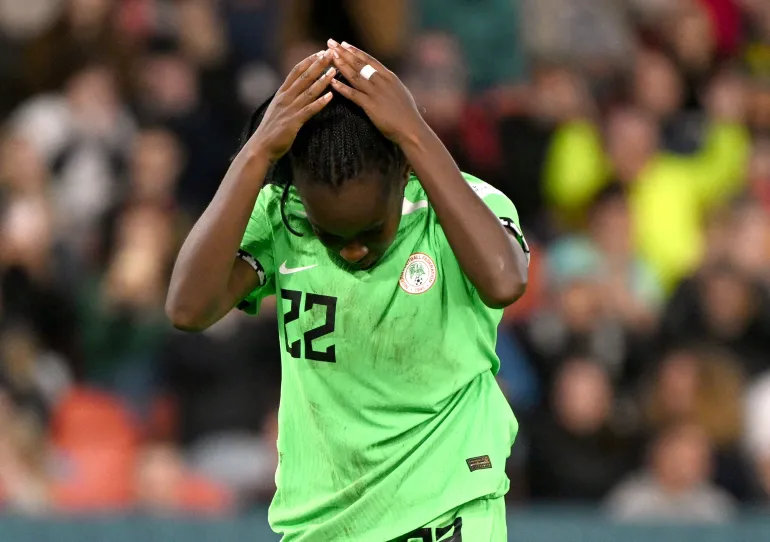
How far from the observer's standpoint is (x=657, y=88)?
31.8ft

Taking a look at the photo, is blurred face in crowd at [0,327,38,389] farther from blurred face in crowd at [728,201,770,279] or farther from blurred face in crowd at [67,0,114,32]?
blurred face in crowd at [728,201,770,279]

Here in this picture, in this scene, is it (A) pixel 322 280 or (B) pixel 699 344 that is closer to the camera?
(A) pixel 322 280

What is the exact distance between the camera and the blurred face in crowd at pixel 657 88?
960 cm

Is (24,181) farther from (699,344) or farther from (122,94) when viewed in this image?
(699,344)

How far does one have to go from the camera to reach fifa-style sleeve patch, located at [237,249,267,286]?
344 centimetres

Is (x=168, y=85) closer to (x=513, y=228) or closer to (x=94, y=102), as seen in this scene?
(x=94, y=102)

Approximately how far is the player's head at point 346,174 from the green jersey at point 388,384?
0.17 meters

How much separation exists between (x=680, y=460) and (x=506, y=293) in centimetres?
446

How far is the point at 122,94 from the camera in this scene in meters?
8.82

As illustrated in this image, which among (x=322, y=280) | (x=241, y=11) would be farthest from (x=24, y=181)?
(x=322, y=280)

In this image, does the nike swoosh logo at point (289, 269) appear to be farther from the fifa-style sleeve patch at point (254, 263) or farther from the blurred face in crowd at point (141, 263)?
the blurred face in crowd at point (141, 263)

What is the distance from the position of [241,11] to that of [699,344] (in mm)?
3803

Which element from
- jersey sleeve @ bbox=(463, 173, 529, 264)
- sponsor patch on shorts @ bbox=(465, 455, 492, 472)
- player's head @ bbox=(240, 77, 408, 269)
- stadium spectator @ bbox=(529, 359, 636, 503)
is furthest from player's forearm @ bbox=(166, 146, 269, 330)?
stadium spectator @ bbox=(529, 359, 636, 503)

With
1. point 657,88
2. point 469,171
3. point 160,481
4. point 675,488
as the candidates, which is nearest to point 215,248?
point 160,481
